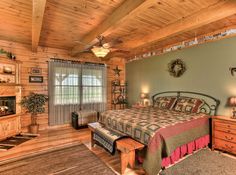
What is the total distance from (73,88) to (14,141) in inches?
92.8

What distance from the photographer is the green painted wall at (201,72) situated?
133 inches

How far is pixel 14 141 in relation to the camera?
144 inches

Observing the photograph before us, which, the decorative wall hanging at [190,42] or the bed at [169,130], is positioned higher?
the decorative wall hanging at [190,42]

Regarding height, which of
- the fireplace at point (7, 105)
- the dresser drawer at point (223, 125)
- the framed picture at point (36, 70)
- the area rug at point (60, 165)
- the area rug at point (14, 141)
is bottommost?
the area rug at point (60, 165)

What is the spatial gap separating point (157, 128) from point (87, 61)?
415 centimetres

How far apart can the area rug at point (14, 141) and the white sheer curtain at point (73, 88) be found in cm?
92

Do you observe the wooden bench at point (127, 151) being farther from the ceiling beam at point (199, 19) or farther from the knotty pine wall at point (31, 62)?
the knotty pine wall at point (31, 62)

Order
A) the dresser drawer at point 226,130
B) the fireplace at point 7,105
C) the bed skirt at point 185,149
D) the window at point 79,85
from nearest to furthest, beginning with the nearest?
the bed skirt at point 185,149, the dresser drawer at point 226,130, the fireplace at point 7,105, the window at point 79,85

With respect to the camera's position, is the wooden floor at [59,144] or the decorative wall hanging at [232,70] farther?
the decorative wall hanging at [232,70]

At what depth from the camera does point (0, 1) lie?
2.34 m

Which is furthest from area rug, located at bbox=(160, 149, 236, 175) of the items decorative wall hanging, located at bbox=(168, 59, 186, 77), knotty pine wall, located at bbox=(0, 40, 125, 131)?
knotty pine wall, located at bbox=(0, 40, 125, 131)

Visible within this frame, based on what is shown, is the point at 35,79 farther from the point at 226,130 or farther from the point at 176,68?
the point at 226,130

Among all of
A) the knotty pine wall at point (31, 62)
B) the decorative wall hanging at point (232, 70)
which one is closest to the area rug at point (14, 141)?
the knotty pine wall at point (31, 62)

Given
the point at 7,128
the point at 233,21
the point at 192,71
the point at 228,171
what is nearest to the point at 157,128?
the point at 228,171
